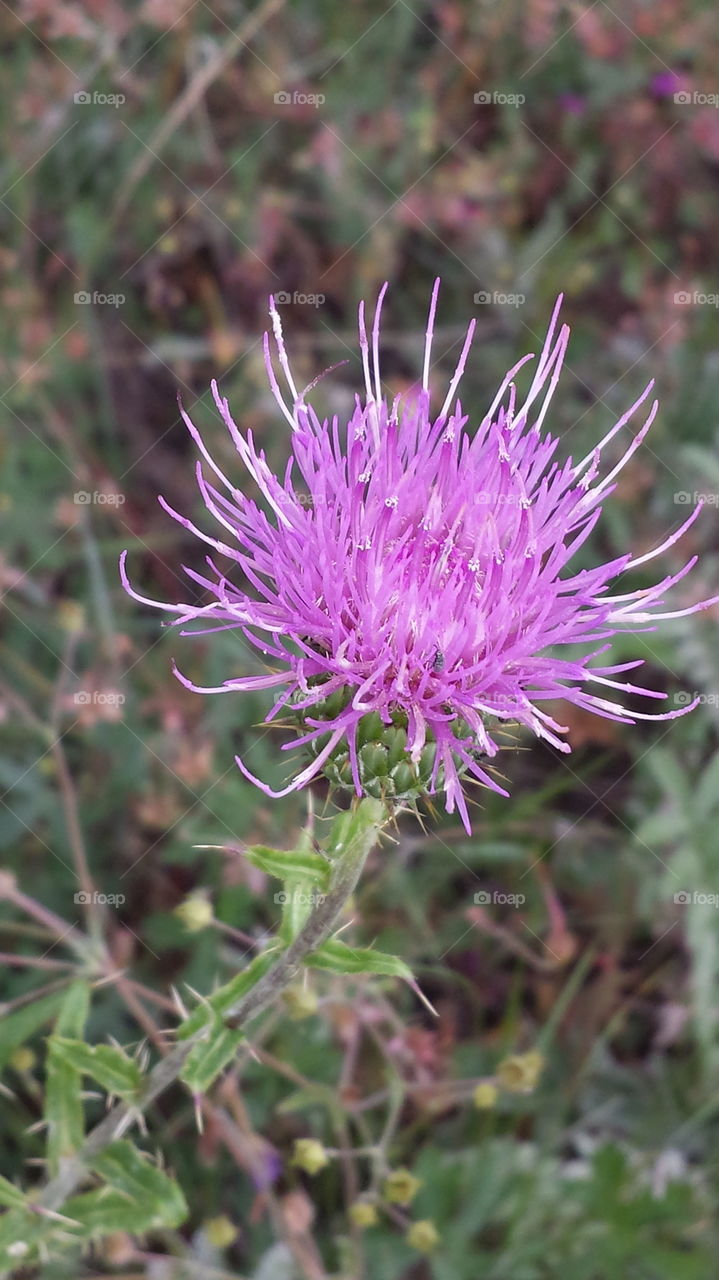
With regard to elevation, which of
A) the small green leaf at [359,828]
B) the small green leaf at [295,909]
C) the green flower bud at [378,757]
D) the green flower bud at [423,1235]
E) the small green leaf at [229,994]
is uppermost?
the green flower bud at [378,757]

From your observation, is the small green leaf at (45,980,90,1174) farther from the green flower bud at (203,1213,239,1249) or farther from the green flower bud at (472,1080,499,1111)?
the green flower bud at (472,1080,499,1111)

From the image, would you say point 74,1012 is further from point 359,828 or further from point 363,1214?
point 359,828

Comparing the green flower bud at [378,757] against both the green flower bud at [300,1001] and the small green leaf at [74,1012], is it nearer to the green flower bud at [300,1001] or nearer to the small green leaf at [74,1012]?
the green flower bud at [300,1001]

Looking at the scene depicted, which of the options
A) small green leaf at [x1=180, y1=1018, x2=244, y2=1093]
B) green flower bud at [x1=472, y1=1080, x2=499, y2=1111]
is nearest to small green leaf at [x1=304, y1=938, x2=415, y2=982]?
small green leaf at [x1=180, y1=1018, x2=244, y2=1093]

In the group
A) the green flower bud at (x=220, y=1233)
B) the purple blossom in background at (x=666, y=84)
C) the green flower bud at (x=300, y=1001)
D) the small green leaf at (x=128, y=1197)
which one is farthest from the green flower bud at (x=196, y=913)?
the purple blossom in background at (x=666, y=84)

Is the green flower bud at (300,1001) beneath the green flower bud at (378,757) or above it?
beneath

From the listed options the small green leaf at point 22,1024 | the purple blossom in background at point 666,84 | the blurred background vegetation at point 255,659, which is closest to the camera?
the small green leaf at point 22,1024

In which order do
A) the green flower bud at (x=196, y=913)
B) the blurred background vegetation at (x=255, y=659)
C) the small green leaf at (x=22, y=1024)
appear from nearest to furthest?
the green flower bud at (x=196, y=913) < the small green leaf at (x=22, y=1024) < the blurred background vegetation at (x=255, y=659)

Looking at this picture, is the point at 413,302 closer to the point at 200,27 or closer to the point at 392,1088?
the point at 200,27
